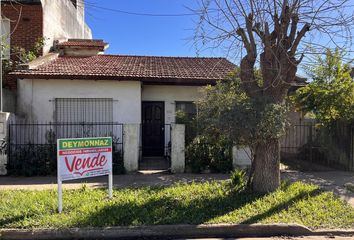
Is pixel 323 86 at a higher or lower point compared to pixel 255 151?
higher

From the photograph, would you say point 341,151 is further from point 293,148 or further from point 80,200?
point 80,200

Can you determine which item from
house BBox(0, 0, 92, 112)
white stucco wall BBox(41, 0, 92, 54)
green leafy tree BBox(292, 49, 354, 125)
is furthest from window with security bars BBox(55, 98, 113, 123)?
green leafy tree BBox(292, 49, 354, 125)

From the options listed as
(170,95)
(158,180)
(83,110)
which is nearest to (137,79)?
(170,95)

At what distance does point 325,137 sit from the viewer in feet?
42.3

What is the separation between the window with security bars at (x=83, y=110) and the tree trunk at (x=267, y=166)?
281 inches

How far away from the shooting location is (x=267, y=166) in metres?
8.00

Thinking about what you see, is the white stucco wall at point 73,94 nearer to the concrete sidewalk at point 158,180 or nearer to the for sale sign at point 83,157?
the concrete sidewalk at point 158,180

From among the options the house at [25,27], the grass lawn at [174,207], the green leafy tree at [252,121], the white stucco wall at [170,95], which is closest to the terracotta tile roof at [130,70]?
the white stucco wall at [170,95]

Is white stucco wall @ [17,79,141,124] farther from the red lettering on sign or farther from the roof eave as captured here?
the red lettering on sign

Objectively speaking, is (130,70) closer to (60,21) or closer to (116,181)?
(116,181)

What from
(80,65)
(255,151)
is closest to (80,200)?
(255,151)

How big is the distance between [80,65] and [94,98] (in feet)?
5.92

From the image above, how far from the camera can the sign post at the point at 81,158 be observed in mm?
7020

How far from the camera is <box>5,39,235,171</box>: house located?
13211mm
